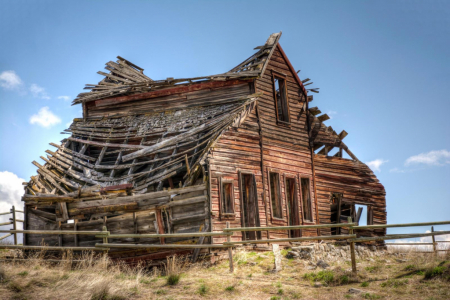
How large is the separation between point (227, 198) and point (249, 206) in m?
1.12

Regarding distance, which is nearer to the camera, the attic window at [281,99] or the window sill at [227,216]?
the window sill at [227,216]

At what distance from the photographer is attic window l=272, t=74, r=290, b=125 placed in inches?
813

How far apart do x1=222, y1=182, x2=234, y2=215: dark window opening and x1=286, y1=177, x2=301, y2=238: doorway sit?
358cm

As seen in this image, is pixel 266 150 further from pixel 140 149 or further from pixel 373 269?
pixel 373 269

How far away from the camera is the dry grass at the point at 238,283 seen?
10.1m

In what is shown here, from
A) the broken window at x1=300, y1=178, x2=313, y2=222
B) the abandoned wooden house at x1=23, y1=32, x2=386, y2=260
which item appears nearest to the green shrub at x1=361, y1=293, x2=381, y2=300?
the abandoned wooden house at x1=23, y1=32, x2=386, y2=260


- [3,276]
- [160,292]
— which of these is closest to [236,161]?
[160,292]

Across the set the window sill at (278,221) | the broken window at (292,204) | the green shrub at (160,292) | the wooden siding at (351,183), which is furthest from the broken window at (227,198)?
the wooden siding at (351,183)

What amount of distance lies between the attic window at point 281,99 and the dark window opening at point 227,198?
5040mm

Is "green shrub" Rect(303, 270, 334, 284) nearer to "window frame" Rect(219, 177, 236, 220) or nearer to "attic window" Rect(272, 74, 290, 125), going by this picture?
"window frame" Rect(219, 177, 236, 220)

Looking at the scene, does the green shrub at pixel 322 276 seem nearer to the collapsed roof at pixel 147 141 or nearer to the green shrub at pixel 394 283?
the green shrub at pixel 394 283

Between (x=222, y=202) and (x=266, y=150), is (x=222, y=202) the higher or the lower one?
the lower one

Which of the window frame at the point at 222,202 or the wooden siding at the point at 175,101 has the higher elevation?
the wooden siding at the point at 175,101

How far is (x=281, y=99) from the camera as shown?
2120 centimetres
